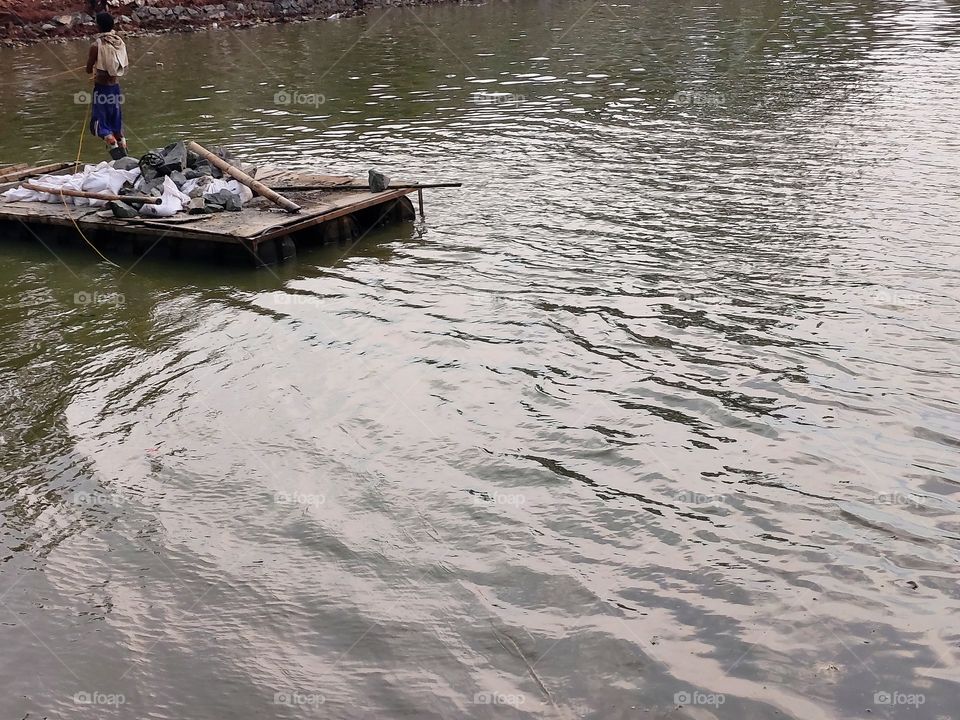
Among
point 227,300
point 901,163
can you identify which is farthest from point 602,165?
point 227,300

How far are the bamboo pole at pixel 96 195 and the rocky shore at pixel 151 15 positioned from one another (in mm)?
25182

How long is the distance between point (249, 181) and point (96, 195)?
1.92m

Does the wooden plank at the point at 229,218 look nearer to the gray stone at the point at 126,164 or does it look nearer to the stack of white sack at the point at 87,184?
the stack of white sack at the point at 87,184

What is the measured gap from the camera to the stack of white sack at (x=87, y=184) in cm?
1255

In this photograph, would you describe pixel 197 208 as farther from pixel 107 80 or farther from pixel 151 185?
pixel 107 80

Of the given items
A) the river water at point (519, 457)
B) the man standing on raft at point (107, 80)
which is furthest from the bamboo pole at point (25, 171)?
the river water at point (519, 457)

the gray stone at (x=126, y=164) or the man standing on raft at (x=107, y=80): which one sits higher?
the man standing on raft at (x=107, y=80)

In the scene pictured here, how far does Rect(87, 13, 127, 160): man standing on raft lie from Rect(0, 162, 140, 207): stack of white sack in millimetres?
→ 1789

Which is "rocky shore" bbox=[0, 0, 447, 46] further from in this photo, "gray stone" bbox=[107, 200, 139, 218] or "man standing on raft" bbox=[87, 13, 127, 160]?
"gray stone" bbox=[107, 200, 139, 218]

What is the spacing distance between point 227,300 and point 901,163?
10127 mm

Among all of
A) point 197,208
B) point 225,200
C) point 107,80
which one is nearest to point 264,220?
point 225,200

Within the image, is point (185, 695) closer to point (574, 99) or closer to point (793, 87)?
point (574, 99)

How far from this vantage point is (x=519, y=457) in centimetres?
721

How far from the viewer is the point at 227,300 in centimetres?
1066
